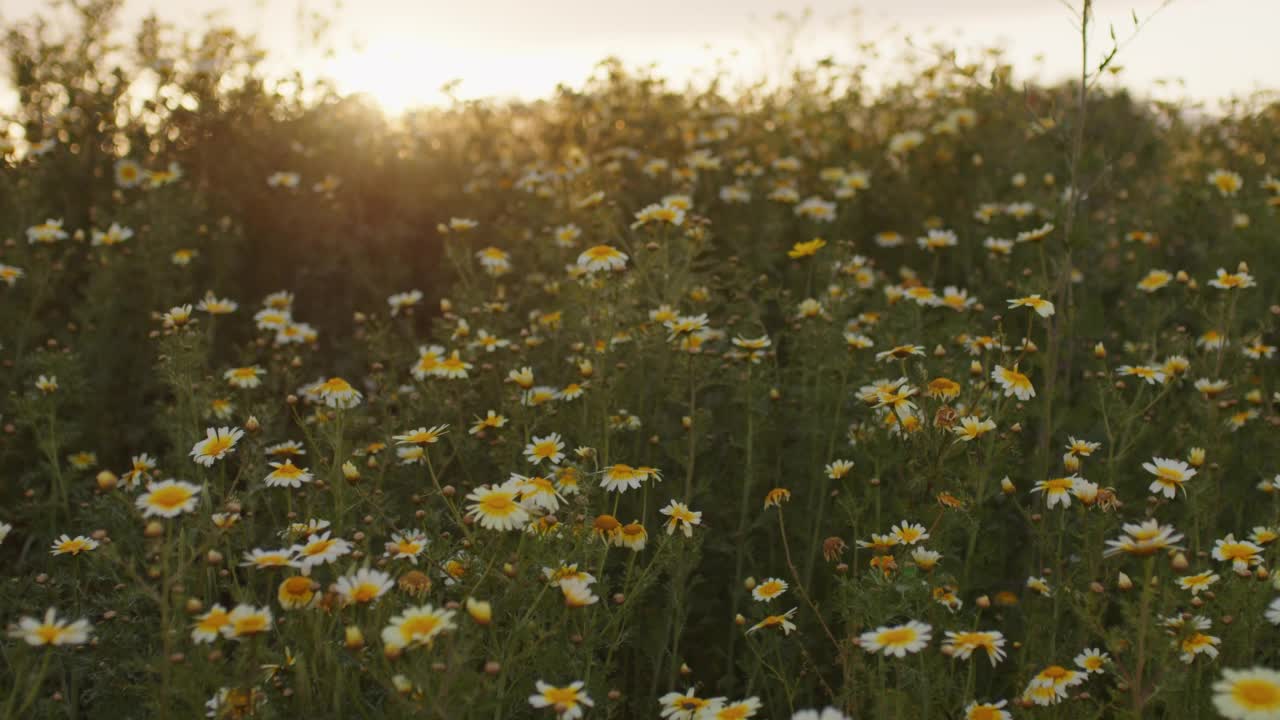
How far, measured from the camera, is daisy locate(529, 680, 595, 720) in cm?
197

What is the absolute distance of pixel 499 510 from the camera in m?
2.30

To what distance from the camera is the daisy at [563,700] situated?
1971 millimetres

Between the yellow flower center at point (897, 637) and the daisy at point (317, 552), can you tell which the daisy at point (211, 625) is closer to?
the daisy at point (317, 552)

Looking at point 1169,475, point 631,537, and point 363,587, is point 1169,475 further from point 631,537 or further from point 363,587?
point 363,587

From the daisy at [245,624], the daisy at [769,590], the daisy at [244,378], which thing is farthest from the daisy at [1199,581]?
the daisy at [244,378]

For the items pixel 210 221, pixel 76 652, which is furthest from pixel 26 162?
pixel 76 652

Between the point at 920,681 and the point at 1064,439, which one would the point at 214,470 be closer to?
the point at 920,681

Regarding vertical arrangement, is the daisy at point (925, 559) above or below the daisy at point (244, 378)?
below

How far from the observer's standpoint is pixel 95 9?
6098mm

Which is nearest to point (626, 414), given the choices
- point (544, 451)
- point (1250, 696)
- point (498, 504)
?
point (544, 451)

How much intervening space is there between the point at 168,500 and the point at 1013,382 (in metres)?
2.12

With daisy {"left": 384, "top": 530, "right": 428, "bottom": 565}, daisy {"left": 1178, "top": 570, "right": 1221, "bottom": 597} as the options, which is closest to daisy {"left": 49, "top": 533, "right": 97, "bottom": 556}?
daisy {"left": 384, "top": 530, "right": 428, "bottom": 565}

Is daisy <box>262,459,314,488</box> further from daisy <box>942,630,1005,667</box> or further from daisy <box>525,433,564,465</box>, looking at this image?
daisy <box>942,630,1005,667</box>

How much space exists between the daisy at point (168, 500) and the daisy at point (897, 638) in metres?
1.44
